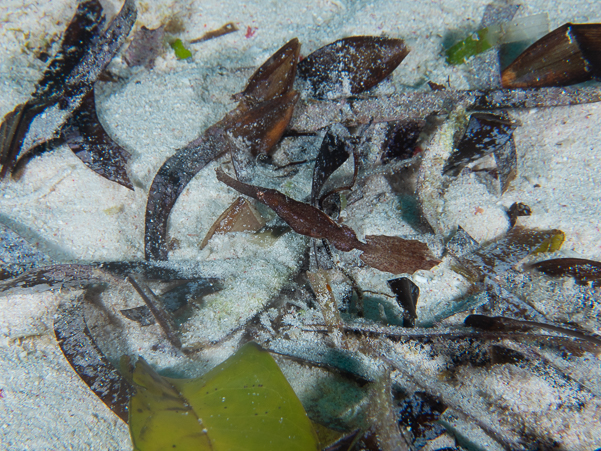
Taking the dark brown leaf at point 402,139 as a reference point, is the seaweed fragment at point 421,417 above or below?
below

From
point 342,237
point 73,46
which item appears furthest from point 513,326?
point 73,46

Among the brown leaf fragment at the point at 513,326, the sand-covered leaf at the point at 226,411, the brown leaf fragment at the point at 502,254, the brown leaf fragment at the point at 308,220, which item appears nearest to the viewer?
the sand-covered leaf at the point at 226,411

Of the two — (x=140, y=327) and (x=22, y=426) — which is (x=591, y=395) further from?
(x=22, y=426)

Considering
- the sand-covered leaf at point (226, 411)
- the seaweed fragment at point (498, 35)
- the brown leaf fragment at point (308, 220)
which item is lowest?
the sand-covered leaf at point (226, 411)

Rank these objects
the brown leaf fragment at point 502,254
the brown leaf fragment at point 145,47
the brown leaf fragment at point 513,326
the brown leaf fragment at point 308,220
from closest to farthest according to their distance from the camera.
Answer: the brown leaf fragment at point 513,326
the brown leaf fragment at point 308,220
the brown leaf fragment at point 502,254
the brown leaf fragment at point 145,47

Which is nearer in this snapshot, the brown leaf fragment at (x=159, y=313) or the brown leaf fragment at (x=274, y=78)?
the brown leaf fragment at (x=159, y=313)

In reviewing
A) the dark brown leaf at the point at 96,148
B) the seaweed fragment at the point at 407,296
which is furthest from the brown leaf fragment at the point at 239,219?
the seaweed fragment at the point at 407,296

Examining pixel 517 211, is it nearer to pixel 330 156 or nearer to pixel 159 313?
pixel 330 156

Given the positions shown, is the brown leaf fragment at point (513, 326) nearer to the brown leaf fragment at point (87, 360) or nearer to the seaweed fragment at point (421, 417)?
the seaweed fragment at point (421, 417)
